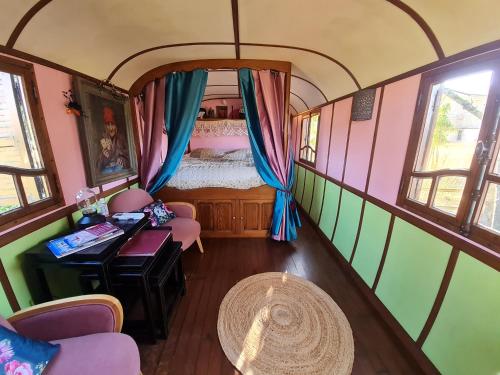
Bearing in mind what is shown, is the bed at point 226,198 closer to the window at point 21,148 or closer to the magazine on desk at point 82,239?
the magazine on desk at point 82,239

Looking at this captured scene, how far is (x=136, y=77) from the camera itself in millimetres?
2414

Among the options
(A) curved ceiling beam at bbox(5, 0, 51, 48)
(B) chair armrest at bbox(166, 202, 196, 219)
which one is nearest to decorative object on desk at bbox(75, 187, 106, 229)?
(B) chair armrest at bbox(166, 202, 196, 219)

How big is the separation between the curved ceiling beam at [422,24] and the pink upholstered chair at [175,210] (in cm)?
235

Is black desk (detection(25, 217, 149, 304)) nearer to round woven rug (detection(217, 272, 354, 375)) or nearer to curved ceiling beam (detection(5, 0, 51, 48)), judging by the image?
round woven rug (detection(217, 272, 354, 375))

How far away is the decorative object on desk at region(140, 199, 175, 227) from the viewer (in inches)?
88.7

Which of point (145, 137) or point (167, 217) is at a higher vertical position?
point (145, 137)

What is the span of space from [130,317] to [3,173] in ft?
4.50

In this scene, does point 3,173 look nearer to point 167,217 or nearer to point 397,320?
point 167,217

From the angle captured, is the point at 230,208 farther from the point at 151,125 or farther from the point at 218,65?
the point at 218,65

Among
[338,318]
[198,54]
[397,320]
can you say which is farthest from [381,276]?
[198,54]

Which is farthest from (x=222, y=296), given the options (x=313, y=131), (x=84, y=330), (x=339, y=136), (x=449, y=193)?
(x=313, y=131)

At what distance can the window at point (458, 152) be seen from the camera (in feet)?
3.40

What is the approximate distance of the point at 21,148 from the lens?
1.37 meters

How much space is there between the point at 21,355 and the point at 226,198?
2198 mm
